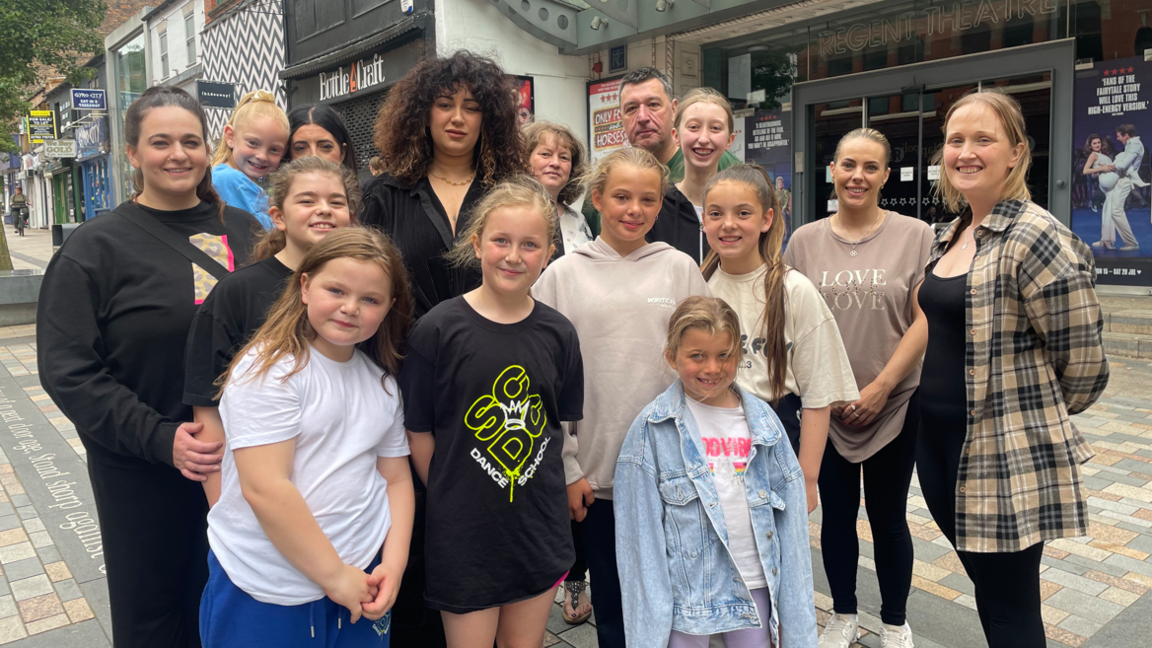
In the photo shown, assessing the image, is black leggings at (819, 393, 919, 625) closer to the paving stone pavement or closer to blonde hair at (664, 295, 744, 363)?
the paving stone pavement

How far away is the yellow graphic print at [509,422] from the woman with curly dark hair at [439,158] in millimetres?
528

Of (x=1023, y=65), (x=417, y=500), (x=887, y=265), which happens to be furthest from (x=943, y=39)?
(x=417, y=500)

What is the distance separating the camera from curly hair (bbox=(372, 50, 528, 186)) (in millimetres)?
2516

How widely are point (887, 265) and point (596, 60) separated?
7739mm

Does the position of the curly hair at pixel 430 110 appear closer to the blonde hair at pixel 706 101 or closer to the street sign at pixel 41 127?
the blonde hair at pixel 706 101

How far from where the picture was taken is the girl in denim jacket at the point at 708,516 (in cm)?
210

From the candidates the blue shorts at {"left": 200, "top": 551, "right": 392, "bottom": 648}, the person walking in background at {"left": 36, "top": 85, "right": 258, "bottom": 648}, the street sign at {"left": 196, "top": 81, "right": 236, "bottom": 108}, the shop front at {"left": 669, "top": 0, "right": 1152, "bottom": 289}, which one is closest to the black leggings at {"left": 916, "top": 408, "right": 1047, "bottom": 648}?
the blue shorts at {"left": 200, "top": 551, "right": 392, "bottom": 648}

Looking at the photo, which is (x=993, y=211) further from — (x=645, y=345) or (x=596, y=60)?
(x=596, y=60)

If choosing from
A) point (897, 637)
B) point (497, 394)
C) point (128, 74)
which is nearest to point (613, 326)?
point (497, 394)

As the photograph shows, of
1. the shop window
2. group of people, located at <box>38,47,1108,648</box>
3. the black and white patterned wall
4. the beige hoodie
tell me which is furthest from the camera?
the black and white patterned wall

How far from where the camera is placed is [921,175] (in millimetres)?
8727

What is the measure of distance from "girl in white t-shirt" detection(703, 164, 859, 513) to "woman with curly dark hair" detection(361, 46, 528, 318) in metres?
0.76

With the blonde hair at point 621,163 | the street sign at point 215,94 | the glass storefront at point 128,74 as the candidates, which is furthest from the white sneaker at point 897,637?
the glass storefront at point 128,74

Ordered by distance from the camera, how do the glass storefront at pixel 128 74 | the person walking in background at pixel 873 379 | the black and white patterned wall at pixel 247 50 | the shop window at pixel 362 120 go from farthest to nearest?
the glass storefront at pixel 128 74 → the black and white patterned wall at pixel 247 50 → the shop window at pixel 362 120 → the person walking in background at pixel 873 379
